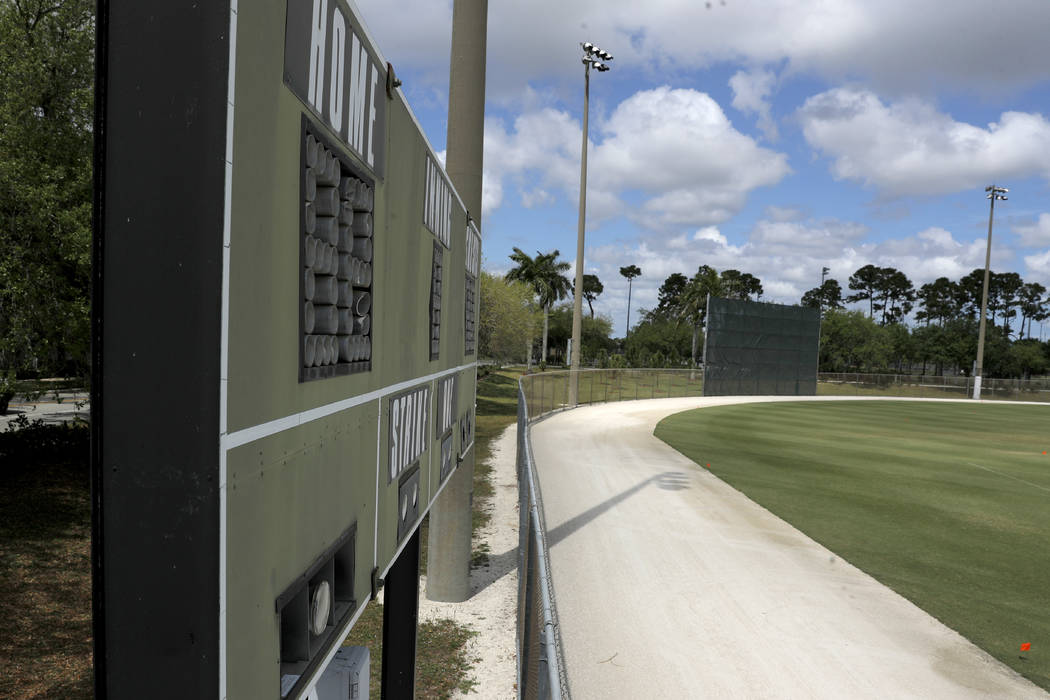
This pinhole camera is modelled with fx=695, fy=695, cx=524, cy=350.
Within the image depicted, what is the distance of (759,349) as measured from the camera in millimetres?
44250

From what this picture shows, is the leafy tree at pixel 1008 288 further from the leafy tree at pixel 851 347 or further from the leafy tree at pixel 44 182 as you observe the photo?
the leafy tree at pixel 44 182

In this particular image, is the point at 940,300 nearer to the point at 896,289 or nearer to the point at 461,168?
the point at 896,289

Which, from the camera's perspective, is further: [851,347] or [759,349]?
[851,347]

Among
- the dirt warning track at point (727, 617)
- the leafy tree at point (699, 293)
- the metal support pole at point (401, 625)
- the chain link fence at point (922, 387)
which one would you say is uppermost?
the leafy tree at point (699, 293)

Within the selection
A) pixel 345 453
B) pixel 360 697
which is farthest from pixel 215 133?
pixel 360 697

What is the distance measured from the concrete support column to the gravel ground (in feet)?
1.05

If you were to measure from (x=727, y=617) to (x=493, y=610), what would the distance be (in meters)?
3.07

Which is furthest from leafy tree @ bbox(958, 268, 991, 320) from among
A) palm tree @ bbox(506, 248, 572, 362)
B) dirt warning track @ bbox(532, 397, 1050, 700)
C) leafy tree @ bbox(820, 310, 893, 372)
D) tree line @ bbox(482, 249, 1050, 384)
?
dirt warning track @ bbox(532, 397, 1050, 700)

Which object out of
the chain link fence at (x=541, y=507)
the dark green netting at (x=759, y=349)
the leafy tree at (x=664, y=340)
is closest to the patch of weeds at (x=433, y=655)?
the chain link fence at (x=541, y=507)

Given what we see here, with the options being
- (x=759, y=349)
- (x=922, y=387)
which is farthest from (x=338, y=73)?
(x=922, y=387)

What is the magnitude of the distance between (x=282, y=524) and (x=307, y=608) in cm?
45

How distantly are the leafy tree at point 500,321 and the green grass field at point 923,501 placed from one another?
18.1 metres

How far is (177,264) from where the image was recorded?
68.7 inches

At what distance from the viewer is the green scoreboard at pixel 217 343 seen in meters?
1.75
